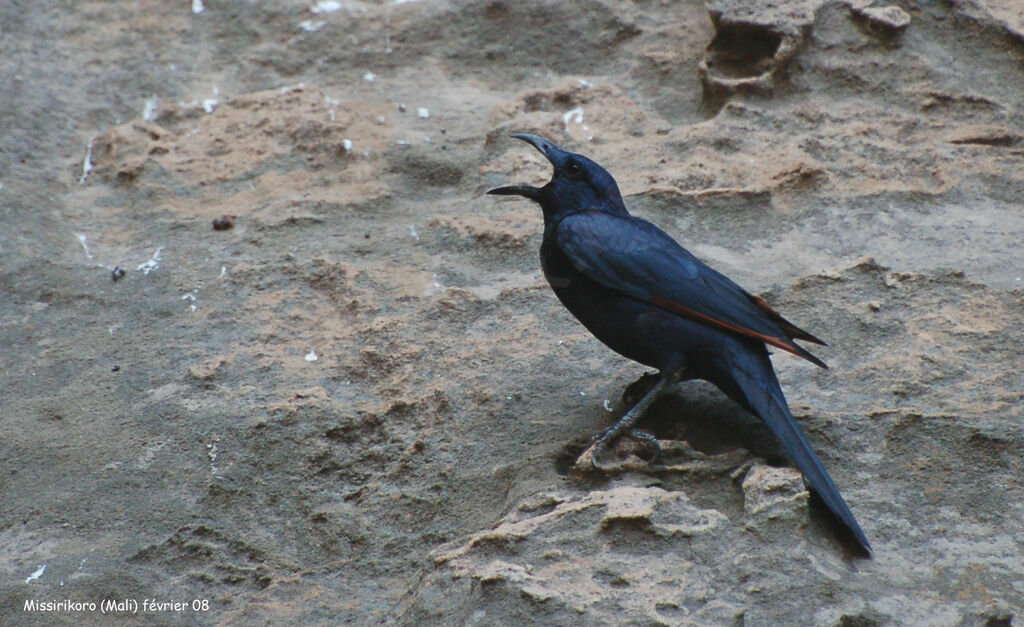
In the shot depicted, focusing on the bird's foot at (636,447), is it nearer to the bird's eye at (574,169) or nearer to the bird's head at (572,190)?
the bird's head at (572,190)

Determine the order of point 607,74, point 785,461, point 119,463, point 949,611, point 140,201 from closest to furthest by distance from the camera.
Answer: point 949,611 < point 785,461 < point 119,463 < point 140,201 < point 607,74

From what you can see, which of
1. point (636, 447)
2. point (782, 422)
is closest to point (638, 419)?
point (636, 447)

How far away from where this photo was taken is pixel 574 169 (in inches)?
180

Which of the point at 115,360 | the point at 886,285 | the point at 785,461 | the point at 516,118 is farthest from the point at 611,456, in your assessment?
the point at 516,118

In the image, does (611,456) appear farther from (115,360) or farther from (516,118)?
(516,118)

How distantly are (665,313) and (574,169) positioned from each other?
0.86 metres

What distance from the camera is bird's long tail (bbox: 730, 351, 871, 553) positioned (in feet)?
11.0

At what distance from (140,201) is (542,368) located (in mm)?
2290

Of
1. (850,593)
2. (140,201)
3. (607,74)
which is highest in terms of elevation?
(850,593)

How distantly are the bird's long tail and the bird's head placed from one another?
102 centimetres

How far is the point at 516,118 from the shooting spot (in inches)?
227

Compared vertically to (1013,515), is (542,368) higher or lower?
lower

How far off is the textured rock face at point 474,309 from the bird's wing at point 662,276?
1.15 feet

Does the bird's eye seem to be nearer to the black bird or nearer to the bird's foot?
the black bird
